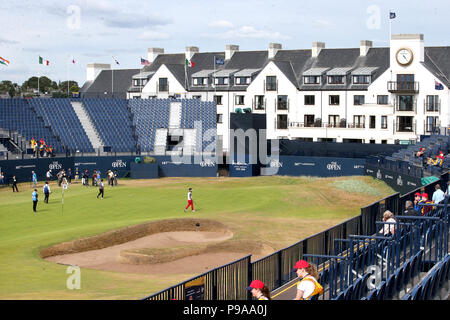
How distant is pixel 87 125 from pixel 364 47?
39.1 m

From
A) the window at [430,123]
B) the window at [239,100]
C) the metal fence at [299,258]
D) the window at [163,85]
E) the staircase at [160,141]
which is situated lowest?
the metal fence at [299,258]

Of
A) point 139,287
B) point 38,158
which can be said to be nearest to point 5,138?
point 38,158

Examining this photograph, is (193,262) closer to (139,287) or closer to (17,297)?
(139,287)

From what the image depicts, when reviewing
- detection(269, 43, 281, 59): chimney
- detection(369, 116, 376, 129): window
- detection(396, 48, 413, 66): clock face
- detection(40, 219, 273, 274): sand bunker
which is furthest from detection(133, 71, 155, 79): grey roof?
detection(40, 219, 273, 274): sand bunker

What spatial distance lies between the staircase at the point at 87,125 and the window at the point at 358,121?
107ft

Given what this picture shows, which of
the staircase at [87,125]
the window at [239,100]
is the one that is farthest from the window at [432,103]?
the staircase at [87,125]

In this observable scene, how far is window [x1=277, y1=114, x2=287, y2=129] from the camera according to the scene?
8831 centimetres

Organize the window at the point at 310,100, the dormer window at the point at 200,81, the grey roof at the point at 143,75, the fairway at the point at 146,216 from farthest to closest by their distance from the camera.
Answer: the grey roof at the point at 143,75 → the dormer window at the point at 200,81 → the window at the point at 310,100 → the fairway at the point at 146,216

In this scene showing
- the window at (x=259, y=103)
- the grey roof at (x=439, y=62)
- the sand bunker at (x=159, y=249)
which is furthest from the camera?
the window at (x=259, y=103)

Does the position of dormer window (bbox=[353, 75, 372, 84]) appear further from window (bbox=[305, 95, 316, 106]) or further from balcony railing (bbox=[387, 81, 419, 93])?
window (bbox=[305, 95, 316, 106])

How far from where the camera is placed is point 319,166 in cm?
6712

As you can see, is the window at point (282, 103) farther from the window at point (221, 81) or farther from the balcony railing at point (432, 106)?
the balcony railing at point (432, 106)

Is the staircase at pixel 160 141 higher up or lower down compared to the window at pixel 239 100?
lower down

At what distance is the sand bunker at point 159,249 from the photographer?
103ft
